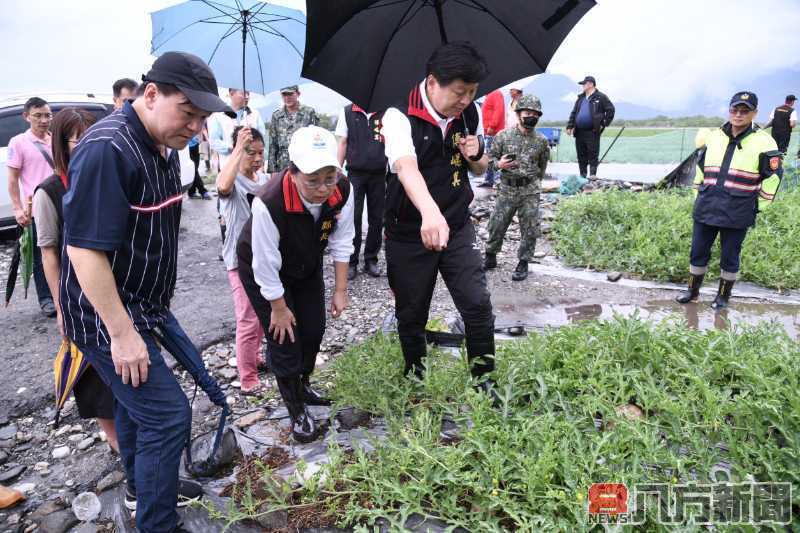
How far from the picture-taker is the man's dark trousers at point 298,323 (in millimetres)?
2850

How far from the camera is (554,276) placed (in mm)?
6195

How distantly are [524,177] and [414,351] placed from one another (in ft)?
11.5

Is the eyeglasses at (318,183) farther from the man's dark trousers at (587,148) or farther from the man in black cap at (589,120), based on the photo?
the man's dark trousers at (587,148)

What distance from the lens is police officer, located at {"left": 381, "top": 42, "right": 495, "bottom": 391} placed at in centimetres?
248

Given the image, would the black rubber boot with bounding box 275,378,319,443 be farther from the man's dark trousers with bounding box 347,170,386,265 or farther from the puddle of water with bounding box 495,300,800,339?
the man's dark trousers with bounding box 347,170,386,265

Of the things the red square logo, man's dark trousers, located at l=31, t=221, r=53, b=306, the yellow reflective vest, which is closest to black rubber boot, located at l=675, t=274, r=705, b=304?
the yellow reflective vest

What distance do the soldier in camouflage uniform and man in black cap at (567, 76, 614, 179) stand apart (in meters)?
6.44

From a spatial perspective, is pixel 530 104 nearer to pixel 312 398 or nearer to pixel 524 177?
pixel 524 177

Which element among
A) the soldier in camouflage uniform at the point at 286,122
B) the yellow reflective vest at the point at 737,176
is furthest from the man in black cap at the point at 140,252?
the yellow reflective vest at the point at 737,176

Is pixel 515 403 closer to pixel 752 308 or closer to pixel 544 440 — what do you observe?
pixel 544 440

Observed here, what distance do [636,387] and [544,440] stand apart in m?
0.74

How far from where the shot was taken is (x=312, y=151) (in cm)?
244

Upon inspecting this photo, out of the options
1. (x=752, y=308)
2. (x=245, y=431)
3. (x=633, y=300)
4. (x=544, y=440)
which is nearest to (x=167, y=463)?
(x=245, y=431)

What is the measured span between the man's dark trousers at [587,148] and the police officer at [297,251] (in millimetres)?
8799
